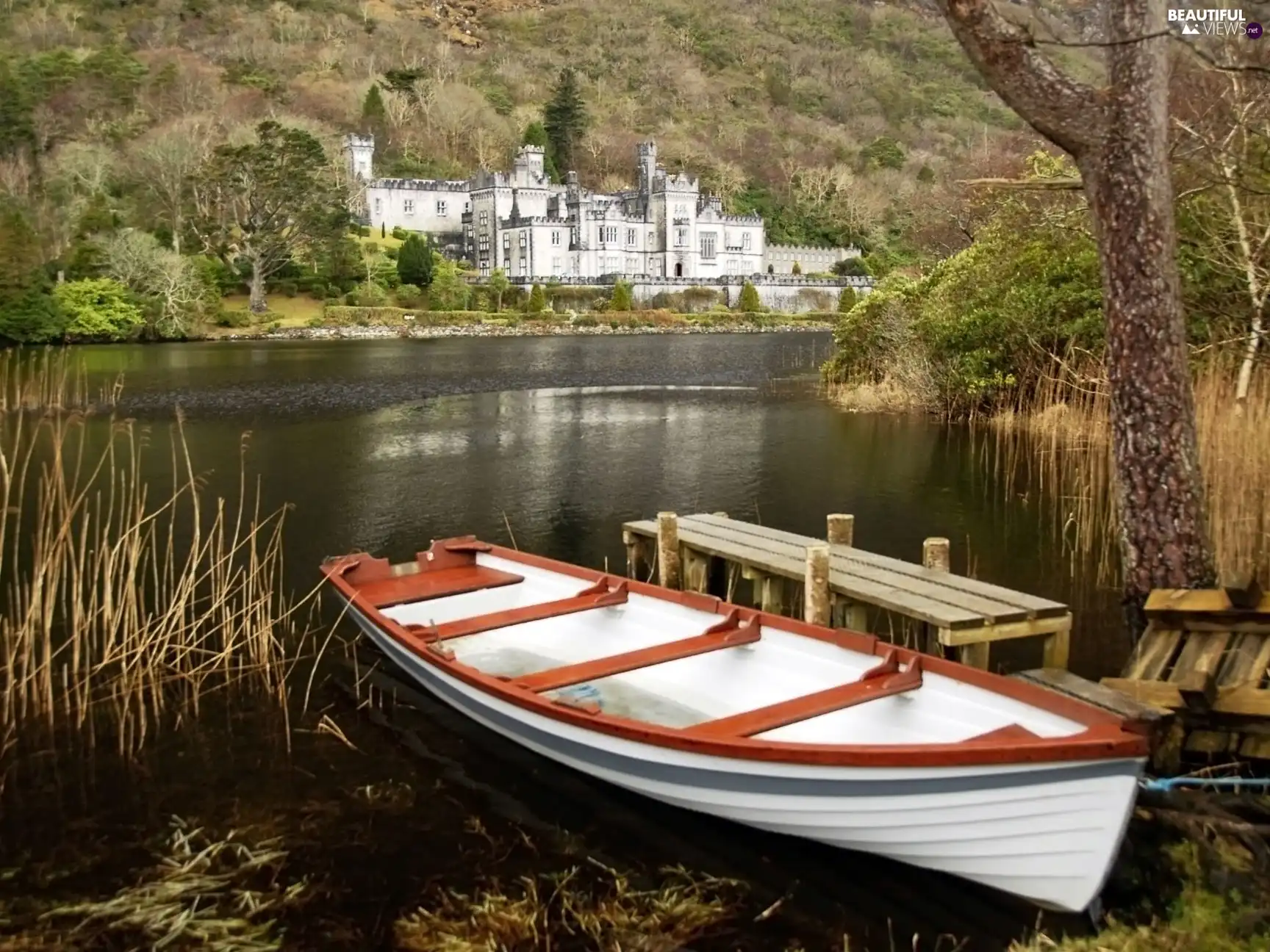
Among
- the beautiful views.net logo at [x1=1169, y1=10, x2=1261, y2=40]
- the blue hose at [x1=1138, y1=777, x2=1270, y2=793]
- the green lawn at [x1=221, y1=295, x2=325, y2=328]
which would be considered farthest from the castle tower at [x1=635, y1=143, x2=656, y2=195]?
the blue hose at [x1=1138, y1=777, x2=1270, y2=793]

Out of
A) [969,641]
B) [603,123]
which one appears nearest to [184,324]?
[969,641]

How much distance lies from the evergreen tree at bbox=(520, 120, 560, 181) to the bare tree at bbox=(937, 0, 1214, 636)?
94.9 meters

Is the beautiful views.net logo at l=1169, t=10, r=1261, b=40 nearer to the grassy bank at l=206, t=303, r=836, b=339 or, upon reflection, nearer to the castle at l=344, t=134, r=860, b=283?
the grassy bank at l=206, t=303, r=836, b=339

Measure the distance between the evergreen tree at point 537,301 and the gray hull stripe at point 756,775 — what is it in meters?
64.1

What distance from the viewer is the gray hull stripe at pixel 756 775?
5.27m

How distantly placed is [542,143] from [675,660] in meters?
99.9

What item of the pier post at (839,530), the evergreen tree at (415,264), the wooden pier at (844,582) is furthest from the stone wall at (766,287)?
the pier post at (839,530)

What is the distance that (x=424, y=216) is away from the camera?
9556 cm

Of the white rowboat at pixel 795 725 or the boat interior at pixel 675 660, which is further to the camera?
the boat interior at pixel 675 660

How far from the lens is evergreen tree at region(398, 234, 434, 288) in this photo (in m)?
72.4

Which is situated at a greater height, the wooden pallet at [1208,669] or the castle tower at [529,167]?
the castle tower at [529,167]

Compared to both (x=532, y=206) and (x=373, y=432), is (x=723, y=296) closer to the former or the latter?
(x=532, y=206)

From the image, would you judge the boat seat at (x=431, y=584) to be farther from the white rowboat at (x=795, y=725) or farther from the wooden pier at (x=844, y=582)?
the wooden pier at (x=844, y=582)

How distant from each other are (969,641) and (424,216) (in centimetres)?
9292
